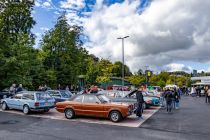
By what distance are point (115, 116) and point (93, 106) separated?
53.6 inches

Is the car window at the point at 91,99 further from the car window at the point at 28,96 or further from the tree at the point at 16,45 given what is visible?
the tree at the point at 16,45

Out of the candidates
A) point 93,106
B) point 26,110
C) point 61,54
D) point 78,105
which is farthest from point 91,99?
point 61,54

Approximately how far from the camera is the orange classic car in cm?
1486

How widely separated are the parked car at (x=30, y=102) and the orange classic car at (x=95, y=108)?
179 cm

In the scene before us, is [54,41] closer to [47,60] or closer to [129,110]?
[47,60]

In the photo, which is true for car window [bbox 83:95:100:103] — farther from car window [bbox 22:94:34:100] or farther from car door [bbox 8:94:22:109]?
car door [bbox 8:94:22:109]

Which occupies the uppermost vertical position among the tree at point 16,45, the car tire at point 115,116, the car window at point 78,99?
the tree at point 16,45

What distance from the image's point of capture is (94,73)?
172 ft

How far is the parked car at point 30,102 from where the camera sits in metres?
17.4

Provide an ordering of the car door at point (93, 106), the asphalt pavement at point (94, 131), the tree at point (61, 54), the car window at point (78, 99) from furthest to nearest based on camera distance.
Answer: the tree at point (61, 54) → the car window at point (78, 99) → the car door at point (93, 106) → the asphalt pavement at point (94, 131)

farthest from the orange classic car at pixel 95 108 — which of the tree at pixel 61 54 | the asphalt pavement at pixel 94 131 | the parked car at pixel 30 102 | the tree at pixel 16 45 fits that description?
the tree at pixel 61 54

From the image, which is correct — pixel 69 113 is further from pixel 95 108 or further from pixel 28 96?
pixel 28 96

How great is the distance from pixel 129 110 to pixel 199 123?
3653 millimetres

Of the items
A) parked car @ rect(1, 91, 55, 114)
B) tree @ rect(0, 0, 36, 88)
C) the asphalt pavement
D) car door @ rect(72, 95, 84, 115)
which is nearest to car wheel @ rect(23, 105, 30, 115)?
parked car @ rect(1, 91, 55, 114)
